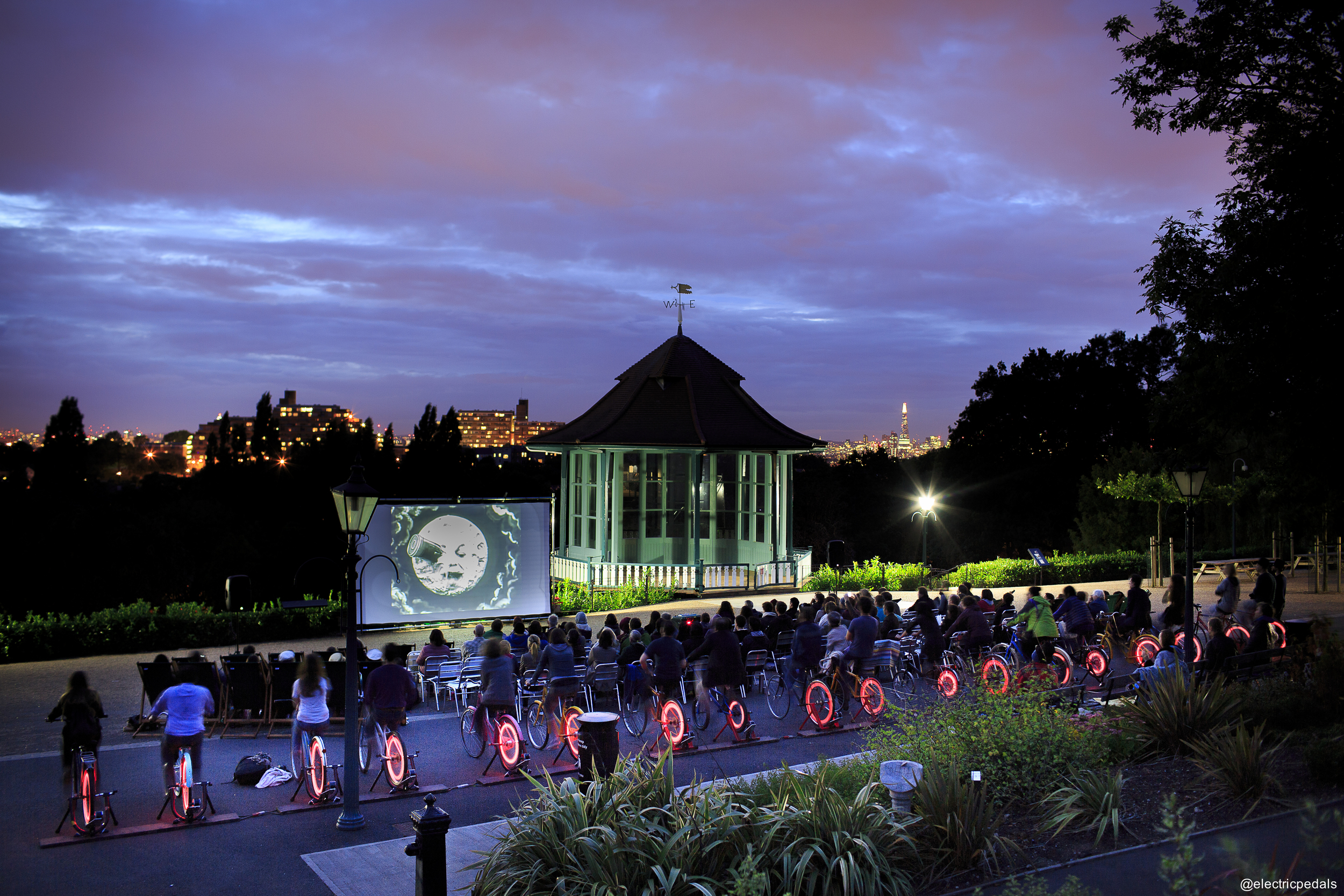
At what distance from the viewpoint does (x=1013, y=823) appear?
270 inches

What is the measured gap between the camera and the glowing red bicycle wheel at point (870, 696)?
12016mm

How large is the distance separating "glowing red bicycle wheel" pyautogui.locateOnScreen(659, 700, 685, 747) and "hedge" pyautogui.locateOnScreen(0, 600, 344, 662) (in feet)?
30.4

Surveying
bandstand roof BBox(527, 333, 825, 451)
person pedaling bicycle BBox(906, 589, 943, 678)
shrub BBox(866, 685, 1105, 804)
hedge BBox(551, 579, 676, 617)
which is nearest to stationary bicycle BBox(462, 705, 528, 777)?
shrub BBox(866, 685, 1105, 804)

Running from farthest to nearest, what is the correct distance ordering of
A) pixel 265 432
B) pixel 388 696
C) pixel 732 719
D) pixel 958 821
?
pixel 265 432
pixel 732 719
pixel 388 696
pixel 958 821

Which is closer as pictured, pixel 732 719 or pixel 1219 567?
pixel 732 719

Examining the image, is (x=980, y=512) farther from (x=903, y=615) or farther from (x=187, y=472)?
(x=187, y=472)

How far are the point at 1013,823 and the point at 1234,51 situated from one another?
1137cm

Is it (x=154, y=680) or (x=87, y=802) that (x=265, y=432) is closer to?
(x=154, y=680)

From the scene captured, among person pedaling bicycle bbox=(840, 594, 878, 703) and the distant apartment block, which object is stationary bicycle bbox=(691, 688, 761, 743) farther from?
the distant apartment block

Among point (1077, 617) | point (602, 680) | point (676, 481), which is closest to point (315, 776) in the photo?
point (602, 680)

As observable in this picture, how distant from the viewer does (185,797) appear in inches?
328

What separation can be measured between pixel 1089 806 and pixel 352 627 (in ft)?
20.9

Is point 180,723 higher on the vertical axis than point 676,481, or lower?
lower

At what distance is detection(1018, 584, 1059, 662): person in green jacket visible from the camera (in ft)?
43.1
